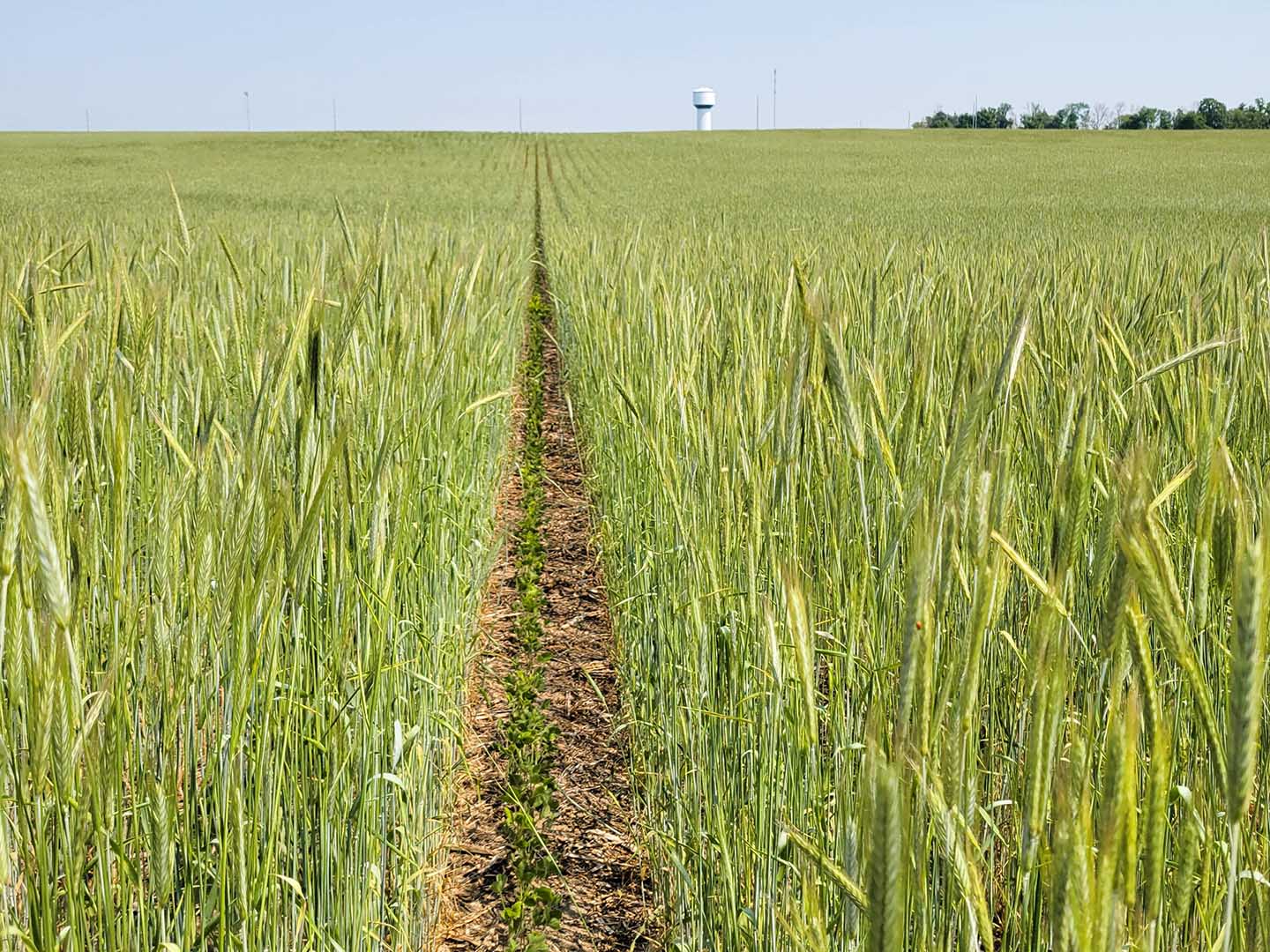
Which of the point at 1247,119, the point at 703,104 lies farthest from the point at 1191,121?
the point at 703,104

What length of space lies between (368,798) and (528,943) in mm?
569

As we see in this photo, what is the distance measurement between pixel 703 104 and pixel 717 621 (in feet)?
204

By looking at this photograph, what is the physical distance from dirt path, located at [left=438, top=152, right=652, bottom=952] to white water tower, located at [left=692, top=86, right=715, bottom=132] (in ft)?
194

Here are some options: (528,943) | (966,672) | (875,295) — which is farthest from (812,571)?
(966,672)

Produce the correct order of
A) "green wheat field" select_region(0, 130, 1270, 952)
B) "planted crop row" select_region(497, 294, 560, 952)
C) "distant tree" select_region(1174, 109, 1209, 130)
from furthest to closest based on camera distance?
"distant tree" select_region(1174, 109, 1209, 130) → "planted crop row" select_region(497, 294, 560, 952) → "green wheat field" select_region(0, 130, 1270, 952)

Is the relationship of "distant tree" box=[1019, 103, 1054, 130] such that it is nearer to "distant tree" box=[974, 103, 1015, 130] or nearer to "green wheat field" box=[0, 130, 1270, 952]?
"distant tree" box=[974, 103, 1015, 130]

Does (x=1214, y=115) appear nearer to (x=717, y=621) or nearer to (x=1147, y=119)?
(x=1147, y=119)

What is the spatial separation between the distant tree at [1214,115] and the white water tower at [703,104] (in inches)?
1000

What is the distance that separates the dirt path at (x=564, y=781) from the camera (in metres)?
1.88

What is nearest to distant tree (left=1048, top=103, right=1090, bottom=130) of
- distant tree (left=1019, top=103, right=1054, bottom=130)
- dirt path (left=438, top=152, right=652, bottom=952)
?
distant tree (left=1019, top=103, right=1054, bottom=130)

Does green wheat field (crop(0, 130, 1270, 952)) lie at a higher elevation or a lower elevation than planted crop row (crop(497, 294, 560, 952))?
higher

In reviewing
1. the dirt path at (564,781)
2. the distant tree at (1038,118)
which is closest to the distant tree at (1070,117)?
the distant tree at (1038,118)

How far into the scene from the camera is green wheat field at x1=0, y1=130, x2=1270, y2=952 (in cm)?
57

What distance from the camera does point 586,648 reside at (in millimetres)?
3006
